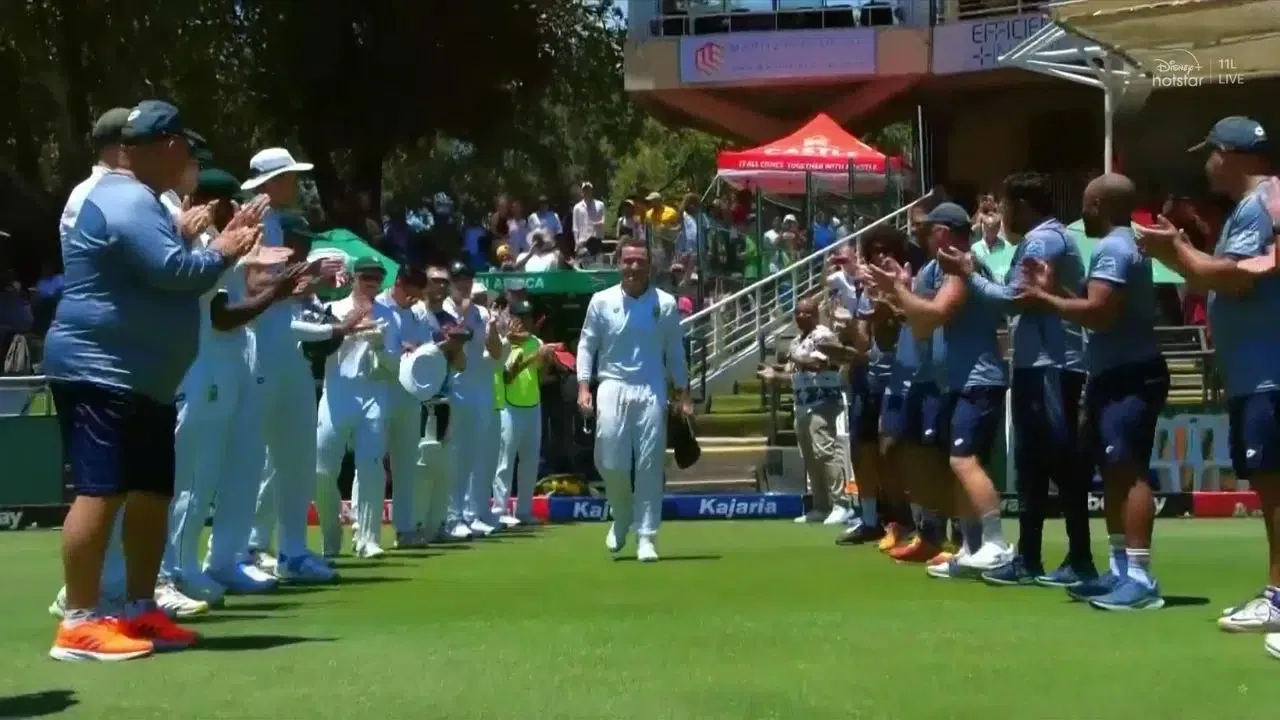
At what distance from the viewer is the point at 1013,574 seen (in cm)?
1115

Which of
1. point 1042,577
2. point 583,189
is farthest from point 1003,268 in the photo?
point 583,189

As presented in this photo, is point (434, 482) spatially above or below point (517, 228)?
below

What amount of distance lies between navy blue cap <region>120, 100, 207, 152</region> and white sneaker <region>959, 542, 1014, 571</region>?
532 cm

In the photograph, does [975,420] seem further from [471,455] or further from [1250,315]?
[471,455]

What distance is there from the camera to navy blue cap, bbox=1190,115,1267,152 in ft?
28.8

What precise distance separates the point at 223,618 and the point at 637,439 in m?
4.10

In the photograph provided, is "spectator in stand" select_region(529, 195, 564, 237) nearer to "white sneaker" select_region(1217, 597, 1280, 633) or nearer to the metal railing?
the metal railing

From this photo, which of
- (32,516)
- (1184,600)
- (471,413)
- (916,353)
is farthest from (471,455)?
(1184,600)

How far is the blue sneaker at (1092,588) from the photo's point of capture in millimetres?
10050

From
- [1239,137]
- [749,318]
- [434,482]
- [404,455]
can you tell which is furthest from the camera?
[749,318]

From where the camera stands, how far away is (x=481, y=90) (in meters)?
36.8

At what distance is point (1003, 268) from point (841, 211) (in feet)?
60.1

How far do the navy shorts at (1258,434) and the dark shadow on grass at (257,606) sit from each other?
4.96 metres

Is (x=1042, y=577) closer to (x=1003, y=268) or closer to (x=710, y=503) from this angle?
(x=1003, y=268)
